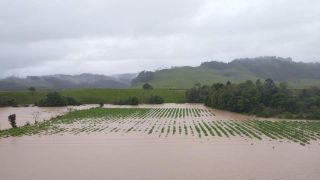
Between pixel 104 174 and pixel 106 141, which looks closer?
pixel 104 174

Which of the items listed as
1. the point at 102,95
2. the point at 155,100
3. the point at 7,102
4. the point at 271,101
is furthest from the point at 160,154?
the point at 102,95

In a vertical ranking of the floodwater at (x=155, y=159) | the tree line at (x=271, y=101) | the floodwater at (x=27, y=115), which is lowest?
the floodwater at (x=155, y=159)

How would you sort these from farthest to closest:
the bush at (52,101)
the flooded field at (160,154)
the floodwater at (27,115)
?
the bush at (52,101)
the floodwater at (27,115)
the flooded field at (160,154)

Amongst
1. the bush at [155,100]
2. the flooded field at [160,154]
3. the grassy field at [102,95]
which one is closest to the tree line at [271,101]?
the flooded field at [160,154]

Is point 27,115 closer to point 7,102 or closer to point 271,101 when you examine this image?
point 271,101

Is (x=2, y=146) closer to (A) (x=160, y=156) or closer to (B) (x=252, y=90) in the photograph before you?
(A) (x=160, y=156)

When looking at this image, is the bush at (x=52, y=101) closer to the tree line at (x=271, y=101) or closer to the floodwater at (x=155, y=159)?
the tree line at (x=271, y=101)

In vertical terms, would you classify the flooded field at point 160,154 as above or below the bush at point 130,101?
below

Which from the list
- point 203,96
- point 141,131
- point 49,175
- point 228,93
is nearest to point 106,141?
point 141,131

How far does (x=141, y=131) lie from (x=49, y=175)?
2524 centimetres

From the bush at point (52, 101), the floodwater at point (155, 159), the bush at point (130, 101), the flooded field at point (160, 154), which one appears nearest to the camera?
the floodwater at point (155, 159)

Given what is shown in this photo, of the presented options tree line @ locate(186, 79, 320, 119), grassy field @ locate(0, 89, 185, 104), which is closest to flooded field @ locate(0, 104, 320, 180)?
tree line @ locate(186, 79, 320, 119)

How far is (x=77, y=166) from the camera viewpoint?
2848cm

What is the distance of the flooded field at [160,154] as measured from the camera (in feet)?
85.3
